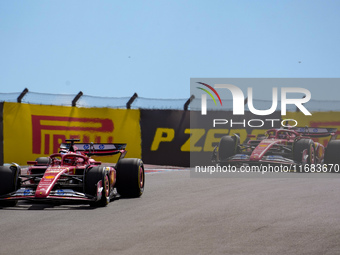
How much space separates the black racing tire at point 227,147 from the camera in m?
17.8

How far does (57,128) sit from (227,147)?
16.7 ft

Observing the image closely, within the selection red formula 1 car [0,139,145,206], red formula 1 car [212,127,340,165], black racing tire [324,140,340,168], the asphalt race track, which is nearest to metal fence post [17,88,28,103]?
red formula 1 car [212,127,340,165]

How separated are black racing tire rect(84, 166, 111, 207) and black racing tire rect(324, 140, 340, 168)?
9930 millimetres

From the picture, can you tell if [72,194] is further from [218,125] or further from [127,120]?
[218,125]

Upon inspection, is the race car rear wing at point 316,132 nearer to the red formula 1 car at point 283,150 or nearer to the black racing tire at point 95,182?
the red formula 1 car at point 283,150

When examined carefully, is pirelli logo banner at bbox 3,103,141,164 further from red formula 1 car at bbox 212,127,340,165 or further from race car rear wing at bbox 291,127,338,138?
race car rear wing at bbox 291,127,338,138

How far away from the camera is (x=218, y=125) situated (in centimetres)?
2055

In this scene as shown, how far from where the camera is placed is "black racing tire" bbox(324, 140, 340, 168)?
17.3m

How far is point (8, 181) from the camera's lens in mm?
8992

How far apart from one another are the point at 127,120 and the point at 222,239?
43.7 ft

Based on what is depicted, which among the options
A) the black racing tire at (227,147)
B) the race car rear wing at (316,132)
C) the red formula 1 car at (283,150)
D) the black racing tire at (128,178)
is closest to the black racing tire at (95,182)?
the black racing tire at (128,178)

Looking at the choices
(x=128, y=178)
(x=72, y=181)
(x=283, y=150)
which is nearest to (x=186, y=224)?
(x=72, y=181)

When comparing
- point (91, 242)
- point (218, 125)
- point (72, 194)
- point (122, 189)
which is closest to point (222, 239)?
point (91, 242)

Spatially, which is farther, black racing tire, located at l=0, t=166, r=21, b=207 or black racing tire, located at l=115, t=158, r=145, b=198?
black racing tire, located at l=115, t=158, r=145, b=198
